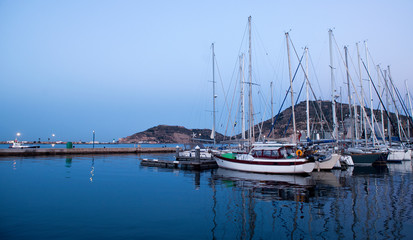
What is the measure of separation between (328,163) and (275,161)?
318 inches

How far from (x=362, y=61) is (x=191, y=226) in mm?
46985

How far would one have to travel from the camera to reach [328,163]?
30969mm

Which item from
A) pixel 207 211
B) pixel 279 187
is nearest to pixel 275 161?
pixel 279 187

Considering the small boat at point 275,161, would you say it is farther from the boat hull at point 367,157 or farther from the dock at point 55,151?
the dock at point 55,151

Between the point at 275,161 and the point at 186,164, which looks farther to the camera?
the point at 186,164

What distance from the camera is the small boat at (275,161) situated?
2638cm

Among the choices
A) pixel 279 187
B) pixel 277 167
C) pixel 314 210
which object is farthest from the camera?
pixel 277 167

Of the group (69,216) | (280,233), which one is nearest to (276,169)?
(280,233)

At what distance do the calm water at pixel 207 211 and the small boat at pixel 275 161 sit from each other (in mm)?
4691

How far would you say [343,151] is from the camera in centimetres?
3900

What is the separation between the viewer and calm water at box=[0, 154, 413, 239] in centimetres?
1039

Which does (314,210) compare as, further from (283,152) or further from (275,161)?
(283,152)

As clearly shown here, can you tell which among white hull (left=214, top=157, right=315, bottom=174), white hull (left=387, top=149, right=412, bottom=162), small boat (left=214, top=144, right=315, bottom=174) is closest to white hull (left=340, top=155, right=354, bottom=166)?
small boat (left=214, top=144, right=315, bottom=174)

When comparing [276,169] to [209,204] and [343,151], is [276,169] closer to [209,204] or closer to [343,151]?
[209,204]
